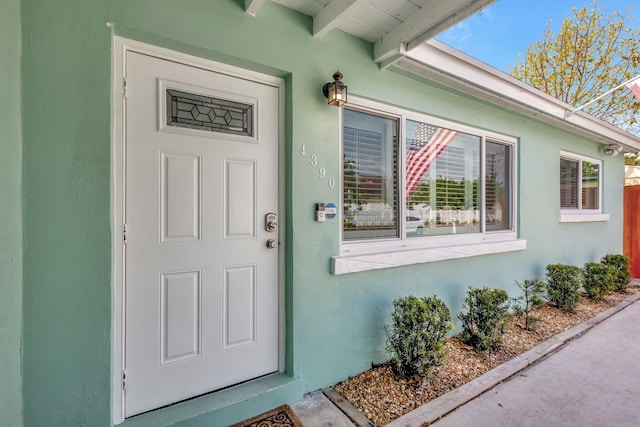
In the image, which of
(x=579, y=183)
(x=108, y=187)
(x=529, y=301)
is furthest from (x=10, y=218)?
(x=579, y=183)

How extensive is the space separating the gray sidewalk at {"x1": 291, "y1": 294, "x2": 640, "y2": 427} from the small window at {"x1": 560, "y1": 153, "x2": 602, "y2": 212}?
281 cm

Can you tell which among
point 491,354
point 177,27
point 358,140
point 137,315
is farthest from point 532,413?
point 177,27

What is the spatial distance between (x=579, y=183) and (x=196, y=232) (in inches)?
260

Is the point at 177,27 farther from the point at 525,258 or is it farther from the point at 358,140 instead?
the point at 525,258

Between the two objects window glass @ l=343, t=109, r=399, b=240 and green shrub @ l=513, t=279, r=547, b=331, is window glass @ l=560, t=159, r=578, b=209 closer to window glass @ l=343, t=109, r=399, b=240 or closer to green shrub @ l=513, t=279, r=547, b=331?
green shrub @ l=513, t=279, r=547, b=331

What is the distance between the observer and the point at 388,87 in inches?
103

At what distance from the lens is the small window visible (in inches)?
193

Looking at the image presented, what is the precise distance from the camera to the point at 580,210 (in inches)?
206

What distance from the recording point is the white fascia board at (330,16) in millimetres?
1878

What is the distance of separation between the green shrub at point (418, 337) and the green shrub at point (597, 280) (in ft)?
12.3

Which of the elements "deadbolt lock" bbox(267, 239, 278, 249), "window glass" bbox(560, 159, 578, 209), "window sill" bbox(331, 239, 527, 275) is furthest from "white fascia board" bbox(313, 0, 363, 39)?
"window glass" bbox(560, 159, 578, 209)

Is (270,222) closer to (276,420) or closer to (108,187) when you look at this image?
(108,187)

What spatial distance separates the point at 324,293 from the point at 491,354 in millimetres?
1899

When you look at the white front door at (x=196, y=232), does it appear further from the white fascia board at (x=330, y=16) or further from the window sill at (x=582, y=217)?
the window sill at (x=582, y=217)
